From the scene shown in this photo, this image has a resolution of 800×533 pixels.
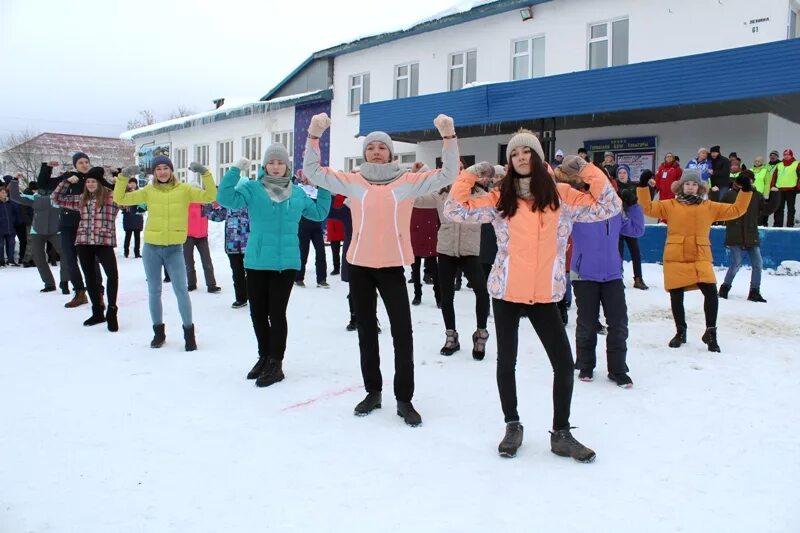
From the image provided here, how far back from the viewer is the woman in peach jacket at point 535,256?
11.6 ft

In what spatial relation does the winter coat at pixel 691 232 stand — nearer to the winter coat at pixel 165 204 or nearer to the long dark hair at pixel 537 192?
the long dark hair at pixel 537 192

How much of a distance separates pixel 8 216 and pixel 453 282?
1178 cm

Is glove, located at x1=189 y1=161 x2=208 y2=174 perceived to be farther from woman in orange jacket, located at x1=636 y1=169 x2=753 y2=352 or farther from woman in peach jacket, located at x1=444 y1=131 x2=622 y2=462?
woman in orange jacket, located at x1=636 y1=169 x2=753 y2=352

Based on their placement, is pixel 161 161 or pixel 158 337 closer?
pixel 161 161

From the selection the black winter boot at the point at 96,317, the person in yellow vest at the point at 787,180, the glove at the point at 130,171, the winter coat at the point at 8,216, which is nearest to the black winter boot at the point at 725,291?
Answer: the person in yellow vest at the point at 787,180

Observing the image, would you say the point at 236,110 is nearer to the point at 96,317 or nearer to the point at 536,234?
the point at 96,317

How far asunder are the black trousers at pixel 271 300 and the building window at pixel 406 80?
677 inches

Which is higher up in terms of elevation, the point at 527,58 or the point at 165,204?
the point at 527,58

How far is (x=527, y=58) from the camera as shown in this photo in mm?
18219

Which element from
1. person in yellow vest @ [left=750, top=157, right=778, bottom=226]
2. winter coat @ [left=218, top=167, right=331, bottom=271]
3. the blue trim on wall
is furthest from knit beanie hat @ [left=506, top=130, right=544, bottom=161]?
person in yellow vest @ [left=750, top=157, right=778, bottom=226]

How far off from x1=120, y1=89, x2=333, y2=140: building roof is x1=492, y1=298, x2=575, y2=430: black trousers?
70.0 ft

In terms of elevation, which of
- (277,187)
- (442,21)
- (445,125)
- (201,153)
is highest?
(442,21)

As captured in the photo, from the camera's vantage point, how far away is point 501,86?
15.6 metres

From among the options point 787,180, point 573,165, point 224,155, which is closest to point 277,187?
point 573,165
